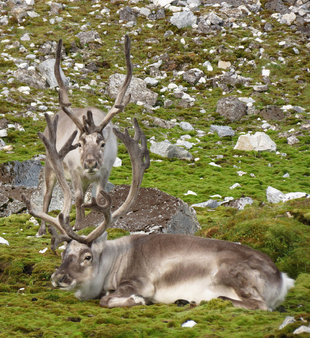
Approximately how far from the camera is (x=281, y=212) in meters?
11.7

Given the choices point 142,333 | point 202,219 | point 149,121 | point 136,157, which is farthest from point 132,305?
point 149,121

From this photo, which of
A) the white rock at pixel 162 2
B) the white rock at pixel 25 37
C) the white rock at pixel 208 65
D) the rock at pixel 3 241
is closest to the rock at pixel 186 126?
the white rock at pixel 208 65

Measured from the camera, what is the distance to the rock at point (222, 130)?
28156 millimetres

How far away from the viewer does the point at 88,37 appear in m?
37.2

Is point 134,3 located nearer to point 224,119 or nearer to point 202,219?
point 224,119

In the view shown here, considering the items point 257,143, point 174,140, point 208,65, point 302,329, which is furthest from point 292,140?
point 302,329

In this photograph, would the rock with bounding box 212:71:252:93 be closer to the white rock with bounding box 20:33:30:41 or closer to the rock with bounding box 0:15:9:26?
the white rock with bounding box 20:33:30:41

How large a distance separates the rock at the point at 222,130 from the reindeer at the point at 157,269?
1933 cm

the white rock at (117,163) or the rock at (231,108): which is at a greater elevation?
the rock at (231,108)

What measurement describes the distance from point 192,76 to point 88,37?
8145 millimetres

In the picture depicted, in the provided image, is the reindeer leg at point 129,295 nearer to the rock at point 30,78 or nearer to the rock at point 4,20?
the rock at point 30,78

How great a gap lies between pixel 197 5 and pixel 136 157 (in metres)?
34.6

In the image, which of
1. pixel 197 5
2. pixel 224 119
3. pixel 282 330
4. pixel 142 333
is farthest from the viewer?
pixel 197 5

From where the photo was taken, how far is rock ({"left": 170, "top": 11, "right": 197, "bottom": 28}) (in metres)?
39.1
